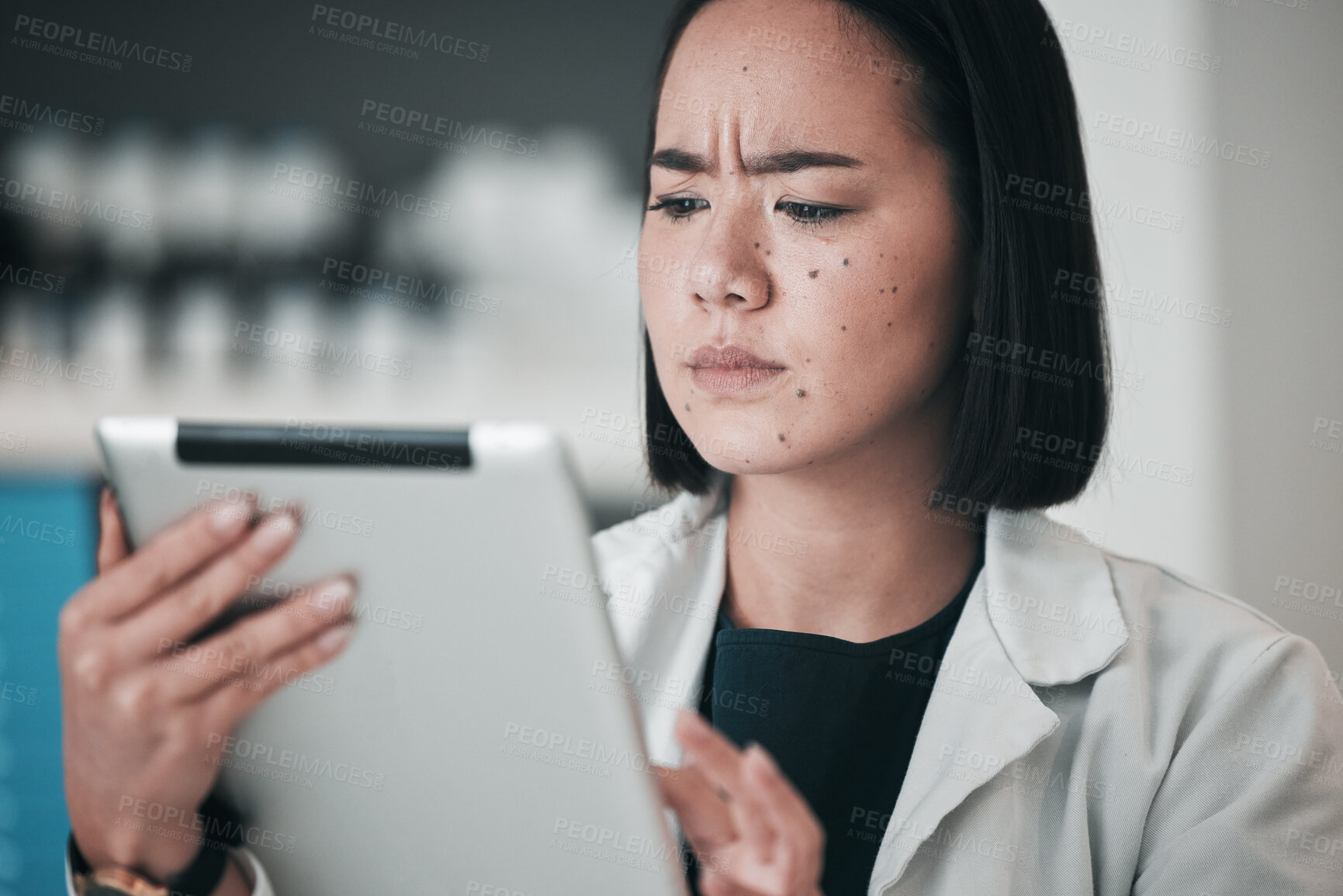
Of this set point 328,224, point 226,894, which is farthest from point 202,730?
point 328,224

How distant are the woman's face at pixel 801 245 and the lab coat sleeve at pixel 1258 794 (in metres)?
0.44

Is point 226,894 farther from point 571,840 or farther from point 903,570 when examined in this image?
point 903,570

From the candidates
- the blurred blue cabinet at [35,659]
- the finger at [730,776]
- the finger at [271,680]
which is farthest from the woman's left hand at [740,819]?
the blurred blue cabinet at [35,659]

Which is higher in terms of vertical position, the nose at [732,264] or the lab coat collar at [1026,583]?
the nose at [732,264]

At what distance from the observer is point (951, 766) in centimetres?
91

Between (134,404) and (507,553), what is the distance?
1.78 metres

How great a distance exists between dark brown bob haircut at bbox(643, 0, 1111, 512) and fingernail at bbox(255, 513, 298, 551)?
0.68 metres

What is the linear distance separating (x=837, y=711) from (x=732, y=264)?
474 mm

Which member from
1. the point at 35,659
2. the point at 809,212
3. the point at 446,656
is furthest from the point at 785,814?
the point at 35,659

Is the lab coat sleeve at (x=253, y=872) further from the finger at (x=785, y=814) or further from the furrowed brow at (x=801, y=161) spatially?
the furrowed brow at (x=801, y=161)

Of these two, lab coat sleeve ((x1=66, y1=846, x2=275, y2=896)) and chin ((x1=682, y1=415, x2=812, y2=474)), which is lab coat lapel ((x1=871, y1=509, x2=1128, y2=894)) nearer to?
chin ((x1=682, y1=415, x2=812, y2=474))

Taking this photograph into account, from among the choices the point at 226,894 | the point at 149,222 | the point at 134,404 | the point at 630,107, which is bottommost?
the point at 226,894

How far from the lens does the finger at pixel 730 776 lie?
61 centimetres

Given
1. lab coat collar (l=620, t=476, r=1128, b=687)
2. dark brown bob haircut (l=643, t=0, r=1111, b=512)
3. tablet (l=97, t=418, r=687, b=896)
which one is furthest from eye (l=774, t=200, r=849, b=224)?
tablet (l=97, t=418, r=687, b=896)
